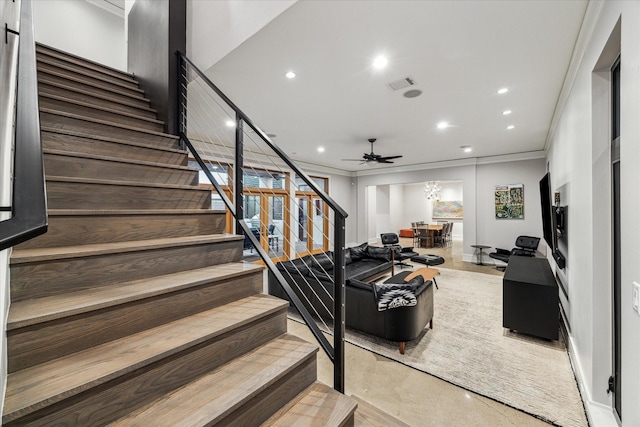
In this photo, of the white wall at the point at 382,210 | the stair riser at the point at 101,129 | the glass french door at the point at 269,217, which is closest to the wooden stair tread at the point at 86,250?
the stair riser at the point at 101,129

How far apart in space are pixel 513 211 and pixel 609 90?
577 cm

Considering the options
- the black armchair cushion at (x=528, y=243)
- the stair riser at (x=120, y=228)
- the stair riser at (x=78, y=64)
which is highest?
the stair riser at (x=78, y=64)

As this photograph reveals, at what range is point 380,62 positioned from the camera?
8.36 ft

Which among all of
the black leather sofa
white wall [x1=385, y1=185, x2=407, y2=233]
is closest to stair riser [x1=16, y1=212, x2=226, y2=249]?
the black leather sofa

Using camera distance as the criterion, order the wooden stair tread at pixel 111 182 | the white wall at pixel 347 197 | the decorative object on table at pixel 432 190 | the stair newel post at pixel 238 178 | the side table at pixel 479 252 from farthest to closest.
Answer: the decorative object on table at pixel 432 190 < the white wall at pixel 347 197 < the side table at pixel 479 252 < the stair newel post at pixel 238 178 < the wooden stair tread at pixel 111 182

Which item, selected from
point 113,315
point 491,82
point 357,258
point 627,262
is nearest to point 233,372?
point 113,315

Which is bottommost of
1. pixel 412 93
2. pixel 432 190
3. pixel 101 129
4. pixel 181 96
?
pixel 101 129

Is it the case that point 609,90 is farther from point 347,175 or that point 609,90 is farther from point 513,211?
point 347,175

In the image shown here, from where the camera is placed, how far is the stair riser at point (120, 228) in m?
1.44

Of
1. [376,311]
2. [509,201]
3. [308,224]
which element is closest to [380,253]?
[308,224]

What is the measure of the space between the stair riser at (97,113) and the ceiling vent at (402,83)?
248 centimetres

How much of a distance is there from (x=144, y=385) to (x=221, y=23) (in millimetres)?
2912

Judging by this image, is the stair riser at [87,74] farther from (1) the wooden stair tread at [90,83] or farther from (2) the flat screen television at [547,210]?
(2) the flat screen television at [547,210]

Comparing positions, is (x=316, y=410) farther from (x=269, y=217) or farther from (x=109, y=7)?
(x=109, y=7)
